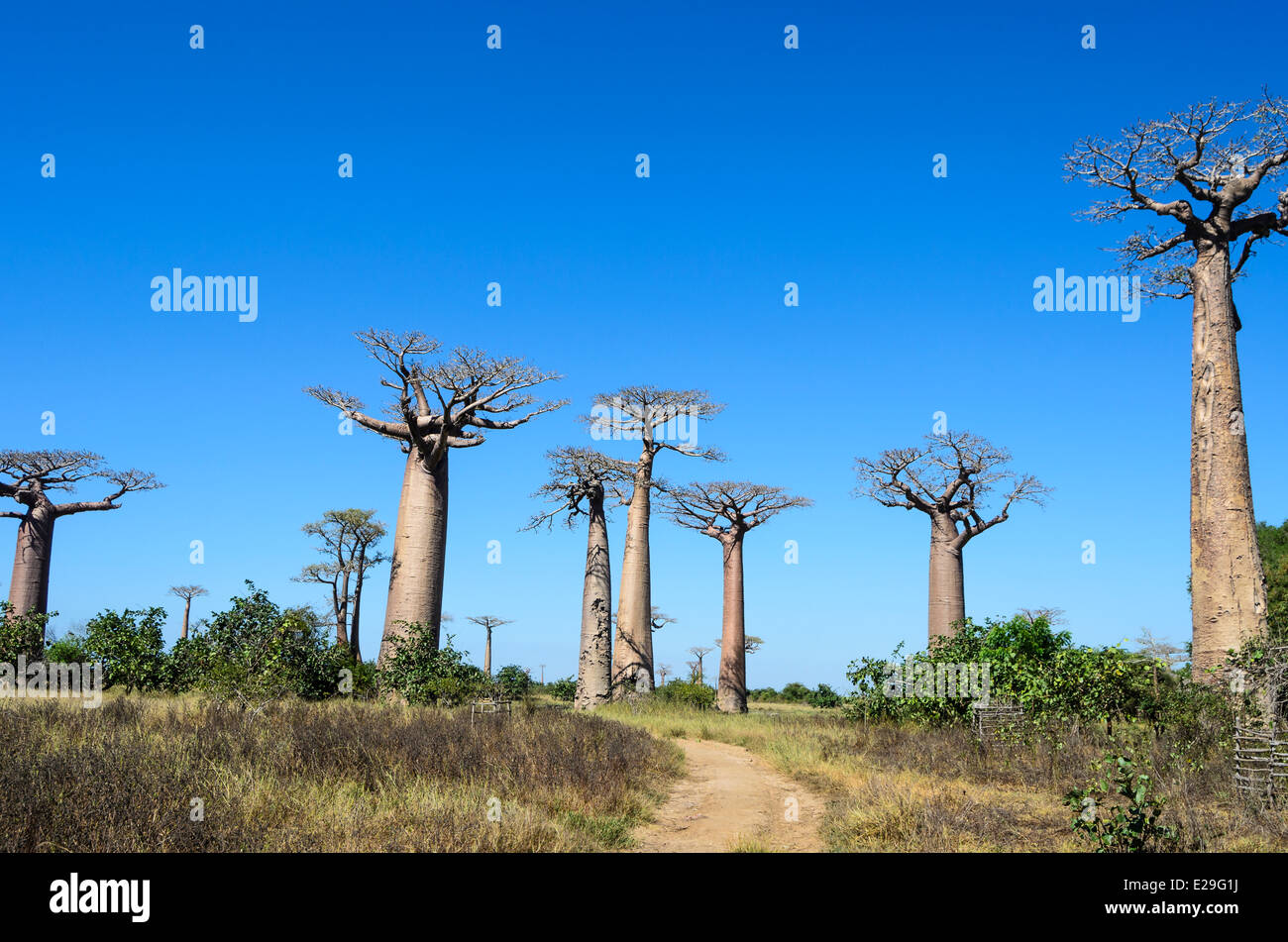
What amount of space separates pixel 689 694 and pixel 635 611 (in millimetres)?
2888

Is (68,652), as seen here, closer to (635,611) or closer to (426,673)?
(426,673)

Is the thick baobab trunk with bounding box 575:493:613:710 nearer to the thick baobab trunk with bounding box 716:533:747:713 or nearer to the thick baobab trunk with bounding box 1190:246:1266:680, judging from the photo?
the thick baobab trunk with bounding box 716:533:747:713

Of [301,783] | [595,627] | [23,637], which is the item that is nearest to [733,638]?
[595,627]

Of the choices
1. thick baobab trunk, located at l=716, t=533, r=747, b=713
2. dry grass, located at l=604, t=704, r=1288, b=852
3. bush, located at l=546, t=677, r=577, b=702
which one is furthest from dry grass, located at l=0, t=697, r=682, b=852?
bush, located at l=546, t=677, r=577, b=702

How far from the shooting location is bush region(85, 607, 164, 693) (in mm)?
16422

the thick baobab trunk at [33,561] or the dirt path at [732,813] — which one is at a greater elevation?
the thick baobab trunk at [33,561]

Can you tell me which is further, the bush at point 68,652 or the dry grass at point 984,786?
the bush at point 68,652

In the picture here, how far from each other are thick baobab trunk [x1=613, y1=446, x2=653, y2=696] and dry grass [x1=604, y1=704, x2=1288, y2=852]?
8.46 meters

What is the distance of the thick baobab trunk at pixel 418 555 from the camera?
16.4 metres

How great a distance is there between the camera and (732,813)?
7.98m

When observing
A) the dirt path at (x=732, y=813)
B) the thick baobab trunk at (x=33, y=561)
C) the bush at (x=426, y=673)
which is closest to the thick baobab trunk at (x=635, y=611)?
the bush at (x=426, y=673)

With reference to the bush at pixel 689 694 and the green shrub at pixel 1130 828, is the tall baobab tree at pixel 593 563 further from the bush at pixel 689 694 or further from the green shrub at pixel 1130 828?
the green shrub at pixel 1130 828

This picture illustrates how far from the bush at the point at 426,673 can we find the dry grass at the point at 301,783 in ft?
16.2
